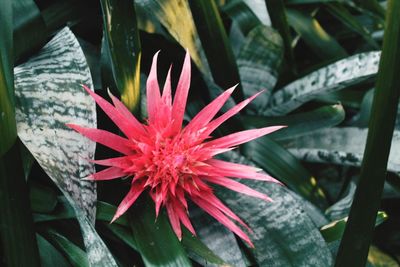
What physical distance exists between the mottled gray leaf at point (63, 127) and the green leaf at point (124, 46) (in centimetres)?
4

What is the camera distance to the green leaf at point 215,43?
37.9 inches

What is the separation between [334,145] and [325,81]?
0.39ft

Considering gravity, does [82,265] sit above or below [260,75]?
below

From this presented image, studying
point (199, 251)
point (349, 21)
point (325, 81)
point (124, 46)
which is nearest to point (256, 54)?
point (325, 81)

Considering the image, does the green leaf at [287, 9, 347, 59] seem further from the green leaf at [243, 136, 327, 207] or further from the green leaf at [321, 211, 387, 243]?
the green leaf at [321, 211, 387, 243]

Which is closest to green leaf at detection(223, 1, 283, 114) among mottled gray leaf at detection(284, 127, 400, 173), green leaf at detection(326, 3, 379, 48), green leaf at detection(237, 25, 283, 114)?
green leaf at detection(237, 25, 283, 114)

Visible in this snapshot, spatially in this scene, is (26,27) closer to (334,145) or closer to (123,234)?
(123,234)

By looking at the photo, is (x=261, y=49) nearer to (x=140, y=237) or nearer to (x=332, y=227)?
(x=332, y=227)

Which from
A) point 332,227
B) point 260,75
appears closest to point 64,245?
point 332,227

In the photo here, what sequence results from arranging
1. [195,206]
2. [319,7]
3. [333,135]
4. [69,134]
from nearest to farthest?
[69,134] → [195,206] → [333,135] → [319,7]

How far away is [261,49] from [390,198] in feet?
1.23

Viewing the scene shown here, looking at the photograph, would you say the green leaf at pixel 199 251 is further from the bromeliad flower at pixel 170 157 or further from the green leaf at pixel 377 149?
the green leaf at pixel 377 149

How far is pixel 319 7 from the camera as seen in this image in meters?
1.33

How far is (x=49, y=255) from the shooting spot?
827 mm
